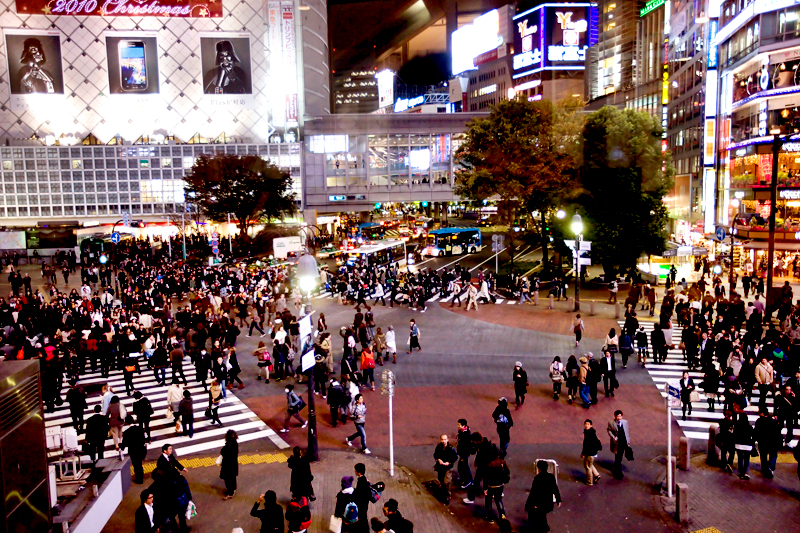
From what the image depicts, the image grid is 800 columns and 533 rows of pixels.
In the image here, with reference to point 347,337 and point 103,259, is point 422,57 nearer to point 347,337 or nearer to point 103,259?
point 103,259

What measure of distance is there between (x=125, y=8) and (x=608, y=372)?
8067 centimetres

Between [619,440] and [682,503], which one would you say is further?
[619,440]

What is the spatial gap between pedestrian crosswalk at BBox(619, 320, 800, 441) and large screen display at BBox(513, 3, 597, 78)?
9647cm

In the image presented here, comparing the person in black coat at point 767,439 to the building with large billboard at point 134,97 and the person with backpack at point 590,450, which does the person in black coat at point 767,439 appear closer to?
the person with backpack at point 590,450

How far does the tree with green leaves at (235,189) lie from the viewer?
5609cm

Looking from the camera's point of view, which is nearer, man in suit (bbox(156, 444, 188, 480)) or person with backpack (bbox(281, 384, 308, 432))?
man in suit (bbox(156, 444, 188, 480))

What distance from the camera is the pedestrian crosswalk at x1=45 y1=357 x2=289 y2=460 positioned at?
14141 mm

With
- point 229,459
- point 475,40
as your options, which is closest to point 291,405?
point 229,459

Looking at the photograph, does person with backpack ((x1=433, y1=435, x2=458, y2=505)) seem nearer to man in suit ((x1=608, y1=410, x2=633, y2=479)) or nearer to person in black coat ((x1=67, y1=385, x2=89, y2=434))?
man in suit ((x1=608, y1=410, x2=633, y2=479))

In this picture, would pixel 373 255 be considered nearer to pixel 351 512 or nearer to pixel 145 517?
pixel 351 512

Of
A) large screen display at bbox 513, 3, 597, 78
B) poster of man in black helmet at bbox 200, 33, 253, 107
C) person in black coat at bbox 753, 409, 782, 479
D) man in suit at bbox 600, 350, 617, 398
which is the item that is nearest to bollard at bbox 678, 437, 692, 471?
person in black coat at bbox 753, 409, 782, 479

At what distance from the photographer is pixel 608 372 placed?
16594 mm

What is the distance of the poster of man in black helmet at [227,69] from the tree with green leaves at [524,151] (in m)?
52.8

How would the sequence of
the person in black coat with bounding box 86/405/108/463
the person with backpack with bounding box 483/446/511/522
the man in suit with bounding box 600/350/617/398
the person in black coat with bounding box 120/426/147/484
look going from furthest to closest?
the man in suit with bounding box 600/350/617/398 → the person in black coat with bounding box 86/405/108/463 → the person in black coat with bounding box 120/426/147/484 → the person with backpack with bounding box 483/446/511/522
